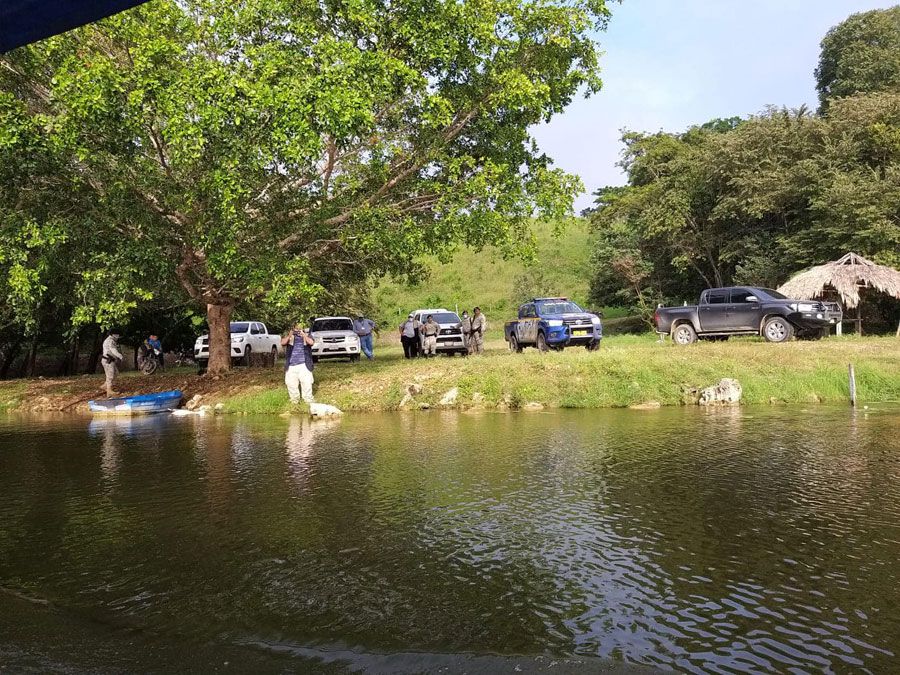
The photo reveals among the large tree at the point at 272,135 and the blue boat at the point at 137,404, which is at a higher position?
the large tree at the point at 272,135

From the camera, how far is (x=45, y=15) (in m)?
3.90

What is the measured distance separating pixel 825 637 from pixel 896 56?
2065 inches

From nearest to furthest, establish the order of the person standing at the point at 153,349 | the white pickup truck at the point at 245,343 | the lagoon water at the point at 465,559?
1. the lagoon water at the point at 465,559
2. the white pickup truck at the point at 245,343
3. the person standing at the point at 153,349

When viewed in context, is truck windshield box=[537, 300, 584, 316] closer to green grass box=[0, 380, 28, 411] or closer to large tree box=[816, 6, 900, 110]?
green grass box=[0, 380, 28, 411]

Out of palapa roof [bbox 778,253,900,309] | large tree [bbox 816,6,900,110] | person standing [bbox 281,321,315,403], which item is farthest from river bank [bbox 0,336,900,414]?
large tree [bbox 816,6,900,110]

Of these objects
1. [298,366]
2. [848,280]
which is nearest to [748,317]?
[848,280]

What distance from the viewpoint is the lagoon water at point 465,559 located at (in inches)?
156

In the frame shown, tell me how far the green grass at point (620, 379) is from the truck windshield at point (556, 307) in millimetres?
5269

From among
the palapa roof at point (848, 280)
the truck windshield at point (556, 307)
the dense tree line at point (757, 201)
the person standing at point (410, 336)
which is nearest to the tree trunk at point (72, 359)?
the person standing at point (410, 336)

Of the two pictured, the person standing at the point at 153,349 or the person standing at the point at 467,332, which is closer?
the person standing at the point at 467,332

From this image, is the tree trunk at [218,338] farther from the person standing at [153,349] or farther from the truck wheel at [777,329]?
the truck wheel at [777,329]

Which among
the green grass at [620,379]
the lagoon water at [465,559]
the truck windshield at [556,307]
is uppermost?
the truck windshield at [556,307]

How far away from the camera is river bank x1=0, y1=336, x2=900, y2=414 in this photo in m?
16.1

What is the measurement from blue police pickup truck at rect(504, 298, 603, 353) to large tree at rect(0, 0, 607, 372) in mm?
4261
